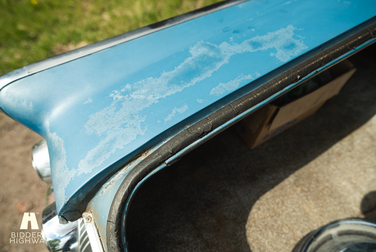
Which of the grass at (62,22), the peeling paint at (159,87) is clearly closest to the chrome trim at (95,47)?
the peeling paint at (159,87)

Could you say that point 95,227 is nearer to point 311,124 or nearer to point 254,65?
point 254,65

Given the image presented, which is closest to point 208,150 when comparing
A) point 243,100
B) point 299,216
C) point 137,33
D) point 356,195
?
point 299,216

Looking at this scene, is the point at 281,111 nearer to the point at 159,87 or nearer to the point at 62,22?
the point at 159,87

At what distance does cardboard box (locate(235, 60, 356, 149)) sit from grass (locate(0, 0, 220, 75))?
7.00 feet

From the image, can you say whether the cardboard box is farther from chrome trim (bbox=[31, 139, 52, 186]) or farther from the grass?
the grass

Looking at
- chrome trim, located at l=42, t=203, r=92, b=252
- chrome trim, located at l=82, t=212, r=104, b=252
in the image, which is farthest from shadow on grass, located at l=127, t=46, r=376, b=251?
chrome trim, located at l=82, t=212, r=104, b=252

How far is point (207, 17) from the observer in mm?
1426

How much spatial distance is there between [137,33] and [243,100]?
2.75 ft

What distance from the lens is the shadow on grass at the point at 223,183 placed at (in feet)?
5.43

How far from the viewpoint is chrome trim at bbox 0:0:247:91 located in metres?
1.17

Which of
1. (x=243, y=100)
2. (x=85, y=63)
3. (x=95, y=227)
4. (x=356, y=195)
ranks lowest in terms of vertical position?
(x=356, y=195)

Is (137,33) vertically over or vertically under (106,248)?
over

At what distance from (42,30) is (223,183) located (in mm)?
3078

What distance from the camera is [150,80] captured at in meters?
1.12
